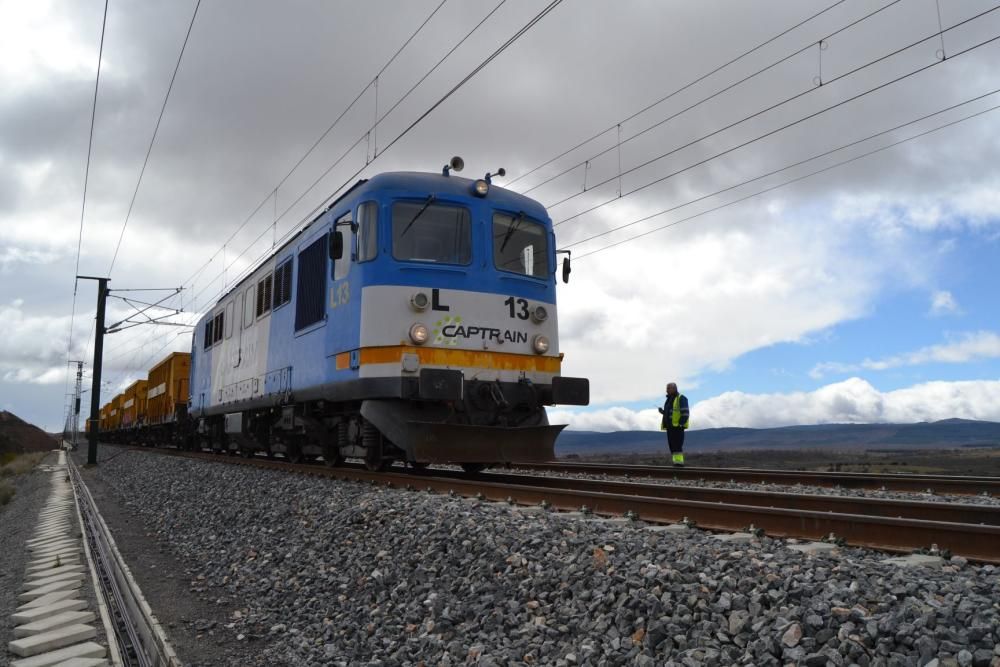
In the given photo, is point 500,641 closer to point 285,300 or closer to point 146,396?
point 285,300

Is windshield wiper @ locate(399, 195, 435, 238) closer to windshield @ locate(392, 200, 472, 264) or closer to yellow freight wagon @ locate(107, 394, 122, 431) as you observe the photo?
windshield @ locate(392, 200, 472, 264)

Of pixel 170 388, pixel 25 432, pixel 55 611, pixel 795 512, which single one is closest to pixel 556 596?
pixel 795 512

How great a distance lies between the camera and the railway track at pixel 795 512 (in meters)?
4.43

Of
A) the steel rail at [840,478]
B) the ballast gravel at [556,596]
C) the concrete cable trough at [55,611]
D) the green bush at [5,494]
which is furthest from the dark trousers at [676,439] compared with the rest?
the green bush at [5,494]

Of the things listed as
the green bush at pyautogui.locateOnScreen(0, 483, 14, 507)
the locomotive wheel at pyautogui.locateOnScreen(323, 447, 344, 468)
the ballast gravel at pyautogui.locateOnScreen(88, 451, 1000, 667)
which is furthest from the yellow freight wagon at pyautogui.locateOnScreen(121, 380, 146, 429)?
the ballast gravel at pyautogui.locateOnScreen(88, 451, 1000, 667)

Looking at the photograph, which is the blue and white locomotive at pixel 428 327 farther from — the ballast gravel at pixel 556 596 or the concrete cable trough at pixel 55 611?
the concrete cable trough at pixel 55 611

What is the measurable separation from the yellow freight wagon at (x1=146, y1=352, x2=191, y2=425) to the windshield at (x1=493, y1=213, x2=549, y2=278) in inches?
662

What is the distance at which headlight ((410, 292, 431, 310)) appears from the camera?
29.4 feet

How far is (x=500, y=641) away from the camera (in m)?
3.90

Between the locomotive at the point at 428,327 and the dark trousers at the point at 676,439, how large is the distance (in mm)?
3719

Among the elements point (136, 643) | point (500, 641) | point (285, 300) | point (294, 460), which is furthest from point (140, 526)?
point (500, 641)

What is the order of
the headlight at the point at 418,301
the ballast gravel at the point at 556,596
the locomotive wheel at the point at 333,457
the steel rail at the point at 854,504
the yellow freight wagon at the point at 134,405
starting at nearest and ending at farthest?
the ballast gravel at the point at 556,596, the steel rail at the point at 854,504, the headlight at the point at 418,301, the locomotive wheel at the point at 333,457, the yellow freight wagon at the point at 134,405

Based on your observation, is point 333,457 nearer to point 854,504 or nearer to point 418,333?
point 418,333

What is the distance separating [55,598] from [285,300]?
6.04 metres
